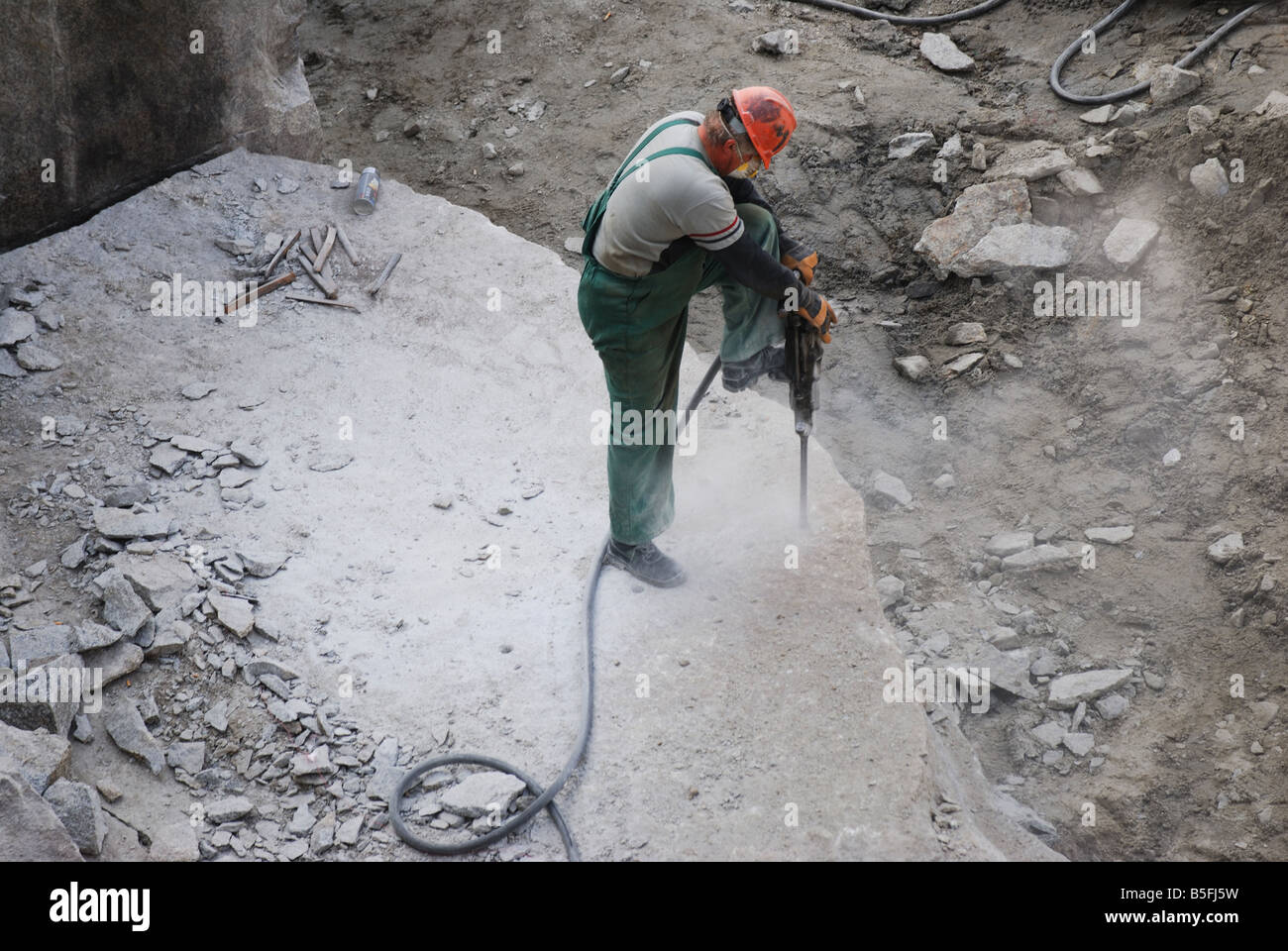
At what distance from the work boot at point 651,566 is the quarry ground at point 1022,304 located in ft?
3.89

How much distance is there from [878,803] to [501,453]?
8.56ft

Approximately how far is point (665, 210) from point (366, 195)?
3534mm

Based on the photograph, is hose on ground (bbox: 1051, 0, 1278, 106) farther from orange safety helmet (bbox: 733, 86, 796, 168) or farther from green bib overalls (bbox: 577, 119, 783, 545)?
orange safety helmet (bbox: 733, 86, 796, 168)

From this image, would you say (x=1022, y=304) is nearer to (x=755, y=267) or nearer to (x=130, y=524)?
(x=755, y=267)

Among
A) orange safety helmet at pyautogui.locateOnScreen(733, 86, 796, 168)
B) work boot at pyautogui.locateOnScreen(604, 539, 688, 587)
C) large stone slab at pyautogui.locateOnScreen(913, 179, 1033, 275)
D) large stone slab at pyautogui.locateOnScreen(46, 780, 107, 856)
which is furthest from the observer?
large stone slab at pyautogui.locateOnScreen(913, 179, 1033, 275)

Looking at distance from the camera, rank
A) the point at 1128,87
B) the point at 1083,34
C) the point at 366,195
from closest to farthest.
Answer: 1. the point at 366,195
2. the point at 1128,87
3. the point at 1083,34

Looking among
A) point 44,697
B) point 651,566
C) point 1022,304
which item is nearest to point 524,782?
point 651,566

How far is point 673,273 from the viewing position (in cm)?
376

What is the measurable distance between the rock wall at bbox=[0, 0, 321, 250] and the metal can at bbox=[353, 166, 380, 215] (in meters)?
0.59

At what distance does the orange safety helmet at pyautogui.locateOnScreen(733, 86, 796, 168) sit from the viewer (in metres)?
3.48

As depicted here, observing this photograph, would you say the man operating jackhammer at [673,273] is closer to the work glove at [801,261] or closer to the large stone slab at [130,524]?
the work glove at [801,261]

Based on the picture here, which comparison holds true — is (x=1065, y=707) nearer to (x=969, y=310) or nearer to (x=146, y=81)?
(x=969, y=310)

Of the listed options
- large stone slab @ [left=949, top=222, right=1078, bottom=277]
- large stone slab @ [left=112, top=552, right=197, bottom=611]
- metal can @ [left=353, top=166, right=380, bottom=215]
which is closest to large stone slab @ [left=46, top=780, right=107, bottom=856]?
large stone slab @ [left=112, top=552, right=197, bottom=611]

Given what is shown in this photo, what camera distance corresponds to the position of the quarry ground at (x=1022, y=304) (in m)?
4.18
